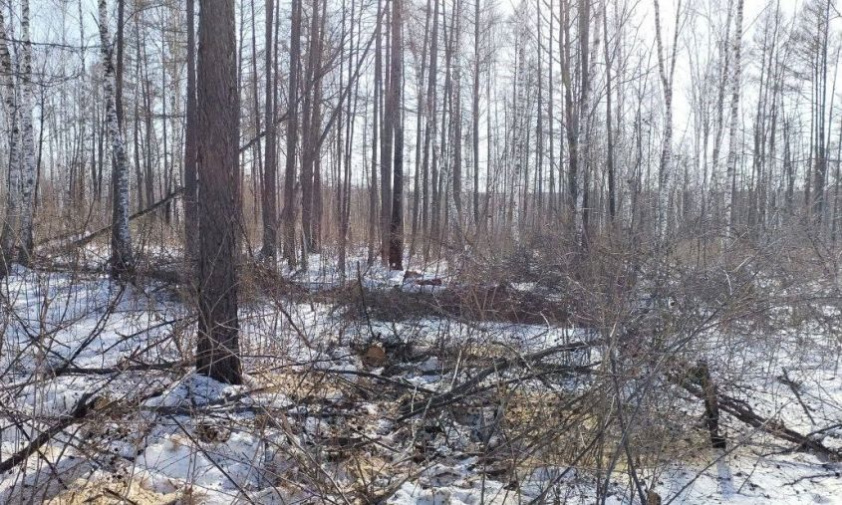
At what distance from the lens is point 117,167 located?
8781 millimetres

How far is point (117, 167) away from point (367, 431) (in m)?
6.59

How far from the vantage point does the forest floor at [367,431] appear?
3.14 meters

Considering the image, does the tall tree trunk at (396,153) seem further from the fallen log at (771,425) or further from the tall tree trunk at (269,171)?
the fallen log at (771,425)

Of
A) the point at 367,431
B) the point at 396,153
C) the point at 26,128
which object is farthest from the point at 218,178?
the point at 396,153

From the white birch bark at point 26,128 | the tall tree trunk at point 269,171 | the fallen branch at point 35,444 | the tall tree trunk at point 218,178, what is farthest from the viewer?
the tall tree trunk at point 269,171

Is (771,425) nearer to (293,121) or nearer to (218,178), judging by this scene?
(218,178)

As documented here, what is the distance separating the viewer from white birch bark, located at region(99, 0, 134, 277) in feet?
27.3

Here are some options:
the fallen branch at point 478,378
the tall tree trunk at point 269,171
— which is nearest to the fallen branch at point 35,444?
the fallen branch at point 478,378

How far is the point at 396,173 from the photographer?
12.1 metres

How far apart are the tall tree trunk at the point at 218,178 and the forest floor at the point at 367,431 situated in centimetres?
39

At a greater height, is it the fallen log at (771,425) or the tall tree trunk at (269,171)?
the tall tree trunk at (269,171)

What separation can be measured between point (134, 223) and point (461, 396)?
981 cm

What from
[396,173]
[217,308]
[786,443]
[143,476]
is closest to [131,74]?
[396,173]

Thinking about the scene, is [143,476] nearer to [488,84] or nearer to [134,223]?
[134,223]
